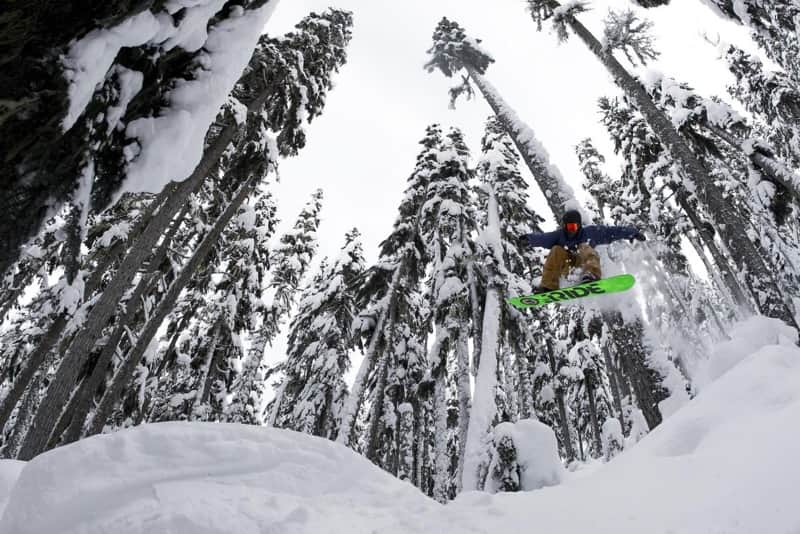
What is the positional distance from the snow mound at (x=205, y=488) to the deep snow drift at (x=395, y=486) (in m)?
0.01

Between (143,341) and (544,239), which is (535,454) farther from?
(143,341)

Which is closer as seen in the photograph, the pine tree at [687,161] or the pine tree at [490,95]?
the pine tree at [687,161]

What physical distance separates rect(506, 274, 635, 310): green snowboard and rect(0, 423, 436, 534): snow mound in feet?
13.0

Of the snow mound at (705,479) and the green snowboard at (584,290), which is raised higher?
the green snowboard at (584,290)

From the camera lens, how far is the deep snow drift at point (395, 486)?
270 centimetres

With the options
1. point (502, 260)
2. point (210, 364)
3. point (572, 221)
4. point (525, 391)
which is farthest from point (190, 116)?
point (525, 391)

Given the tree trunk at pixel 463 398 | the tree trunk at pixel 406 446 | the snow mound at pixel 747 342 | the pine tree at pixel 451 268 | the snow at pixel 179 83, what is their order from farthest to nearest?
the tree trunk at pixel 406 446 < the pine tree at pixel 451 268 < the tree trunk at pixel 463 398 < the snow mound at pixel 747 342 < the snow at pixel 179 83

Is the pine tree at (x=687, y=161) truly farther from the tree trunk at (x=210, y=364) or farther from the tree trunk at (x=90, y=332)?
the tree trunk at (x=210, y=364)

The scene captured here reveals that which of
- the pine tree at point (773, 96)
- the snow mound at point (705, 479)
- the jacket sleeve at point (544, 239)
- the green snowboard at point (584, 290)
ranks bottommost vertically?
the snow mound at point (705, 479)

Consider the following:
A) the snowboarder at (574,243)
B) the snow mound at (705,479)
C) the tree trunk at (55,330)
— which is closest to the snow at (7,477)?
the snow mound at (705,479)

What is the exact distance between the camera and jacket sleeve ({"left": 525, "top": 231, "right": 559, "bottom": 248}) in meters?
7.68

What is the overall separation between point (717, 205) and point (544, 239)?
3.00 meters

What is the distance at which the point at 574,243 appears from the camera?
24.1 feet

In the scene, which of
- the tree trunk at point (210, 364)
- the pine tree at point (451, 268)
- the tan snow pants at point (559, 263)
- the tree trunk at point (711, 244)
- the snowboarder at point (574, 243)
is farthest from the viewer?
the tree trunk at point (210, 364)
